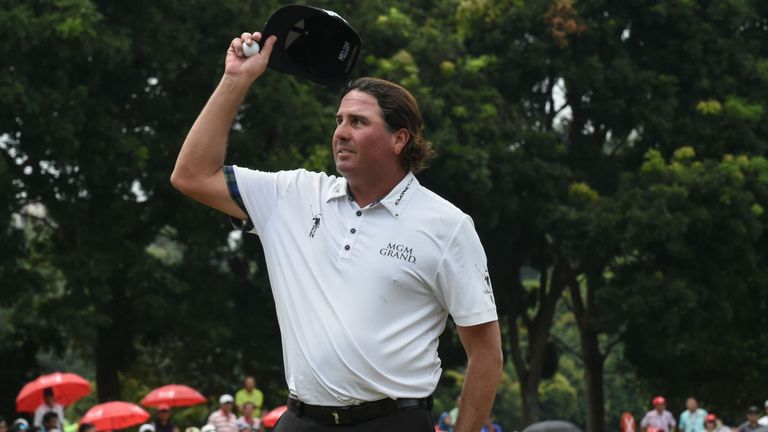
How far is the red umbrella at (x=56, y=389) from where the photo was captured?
2169 cm

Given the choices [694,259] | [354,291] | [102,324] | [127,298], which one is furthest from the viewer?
[694,259]

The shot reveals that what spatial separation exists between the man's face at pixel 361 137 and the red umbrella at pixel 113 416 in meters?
17.0

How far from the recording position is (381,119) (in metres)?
4.31

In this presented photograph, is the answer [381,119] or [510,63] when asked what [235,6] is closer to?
[510,63]

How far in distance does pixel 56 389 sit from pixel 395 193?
18931 millimetres

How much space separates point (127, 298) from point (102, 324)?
2.51 m

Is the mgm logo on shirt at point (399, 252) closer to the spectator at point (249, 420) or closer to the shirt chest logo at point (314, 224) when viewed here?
the shirt chest logo at point (314, 224)

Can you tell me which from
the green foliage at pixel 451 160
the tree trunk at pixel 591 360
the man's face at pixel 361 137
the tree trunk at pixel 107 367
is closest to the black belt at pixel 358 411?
the man's face at pixel 361 137

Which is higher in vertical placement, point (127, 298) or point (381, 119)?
point (381, 119)

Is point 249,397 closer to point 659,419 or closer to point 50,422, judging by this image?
point 50,422

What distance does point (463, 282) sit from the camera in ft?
13.9

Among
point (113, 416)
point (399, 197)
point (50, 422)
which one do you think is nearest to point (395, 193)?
point (399, 197)

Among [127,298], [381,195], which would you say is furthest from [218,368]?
[381,195]

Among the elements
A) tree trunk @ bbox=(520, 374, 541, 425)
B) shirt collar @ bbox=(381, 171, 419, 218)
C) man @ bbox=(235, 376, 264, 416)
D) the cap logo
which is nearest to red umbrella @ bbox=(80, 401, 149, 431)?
man @ bbox=(235, 376, 264, 416)
